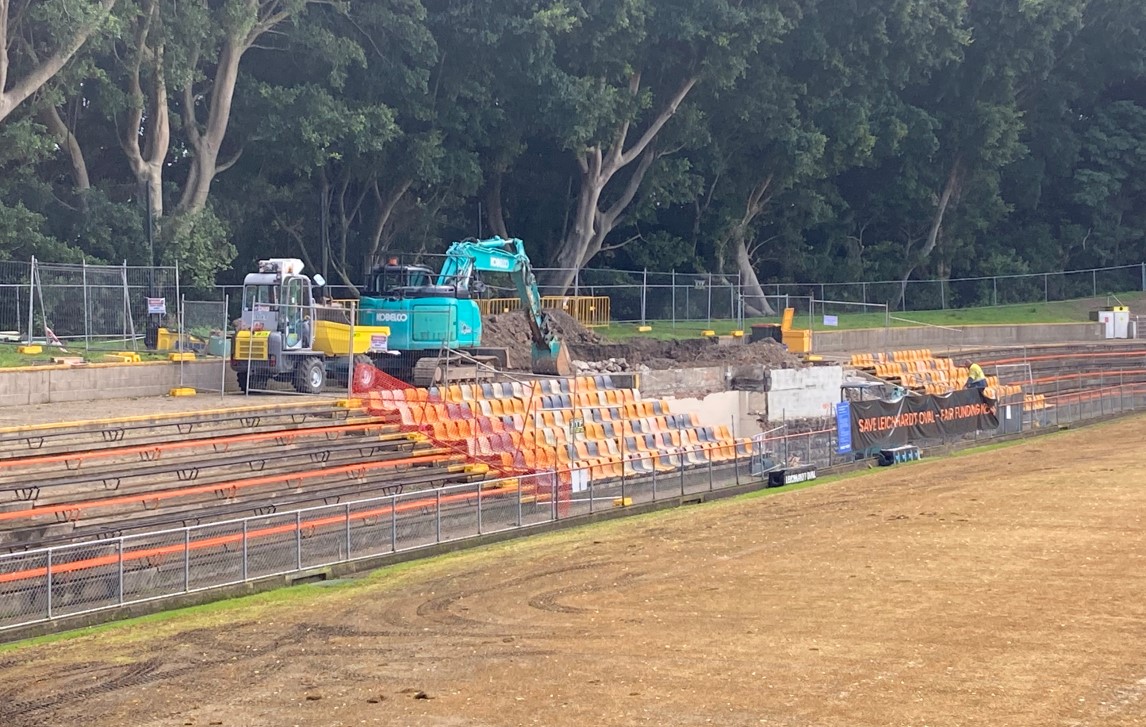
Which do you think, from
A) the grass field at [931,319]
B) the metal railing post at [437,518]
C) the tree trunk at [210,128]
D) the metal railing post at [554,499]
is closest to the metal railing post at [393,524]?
the metal railing post at [437,518]

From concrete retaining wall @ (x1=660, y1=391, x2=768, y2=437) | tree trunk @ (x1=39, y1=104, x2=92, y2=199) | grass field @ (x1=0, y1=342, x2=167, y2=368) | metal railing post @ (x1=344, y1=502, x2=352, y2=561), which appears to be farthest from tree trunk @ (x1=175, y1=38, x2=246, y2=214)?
metal railing post @ (x1=344, y1=502, x2=352, y2=561)

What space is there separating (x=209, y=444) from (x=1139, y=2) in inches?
2468

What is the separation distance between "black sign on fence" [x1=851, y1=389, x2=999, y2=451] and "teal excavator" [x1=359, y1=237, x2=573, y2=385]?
8544 mm

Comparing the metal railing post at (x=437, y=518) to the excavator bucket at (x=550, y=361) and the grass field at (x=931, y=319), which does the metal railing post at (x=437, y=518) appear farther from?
the grass field at (x=931, y=319)

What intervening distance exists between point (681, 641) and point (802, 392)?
24.4 m

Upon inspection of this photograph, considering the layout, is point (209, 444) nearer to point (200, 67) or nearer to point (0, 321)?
point (0, 321)

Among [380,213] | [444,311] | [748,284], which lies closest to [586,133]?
[380,213]

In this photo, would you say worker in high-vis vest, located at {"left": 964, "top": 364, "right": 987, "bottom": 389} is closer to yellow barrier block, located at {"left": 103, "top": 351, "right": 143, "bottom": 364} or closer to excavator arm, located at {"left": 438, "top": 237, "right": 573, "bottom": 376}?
excavator arm, located at {"left": 438, "top": 237, "right": 573, "bottom": 376}

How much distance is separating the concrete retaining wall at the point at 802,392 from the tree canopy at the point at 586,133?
16532mm

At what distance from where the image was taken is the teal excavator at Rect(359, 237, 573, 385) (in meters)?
36.6

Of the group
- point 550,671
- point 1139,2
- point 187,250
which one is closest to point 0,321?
Answer: point 187,250

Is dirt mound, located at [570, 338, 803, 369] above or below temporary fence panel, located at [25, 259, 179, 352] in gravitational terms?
below

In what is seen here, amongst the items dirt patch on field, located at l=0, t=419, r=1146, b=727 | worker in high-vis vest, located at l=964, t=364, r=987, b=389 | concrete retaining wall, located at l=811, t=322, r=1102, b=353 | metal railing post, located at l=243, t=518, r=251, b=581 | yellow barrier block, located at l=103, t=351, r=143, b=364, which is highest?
concrete retaining wall, located at l=811, t=322, r=1102, b=353

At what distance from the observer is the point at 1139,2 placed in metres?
71.8
